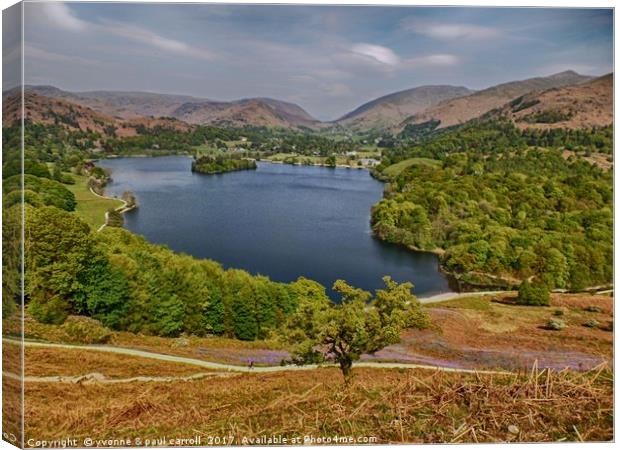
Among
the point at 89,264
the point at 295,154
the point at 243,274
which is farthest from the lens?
the point at 295,154

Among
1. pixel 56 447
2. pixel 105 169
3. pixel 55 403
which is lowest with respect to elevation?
pixel 56 447

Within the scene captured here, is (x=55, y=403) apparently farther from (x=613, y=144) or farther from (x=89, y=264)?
(x=613, y=144)

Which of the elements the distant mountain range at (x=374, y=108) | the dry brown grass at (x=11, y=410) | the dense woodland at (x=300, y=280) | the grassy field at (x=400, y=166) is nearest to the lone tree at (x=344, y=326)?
the dense woodland at (x=300, y=280)

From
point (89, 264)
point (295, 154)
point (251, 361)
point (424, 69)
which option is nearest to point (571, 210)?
point (424, 69)

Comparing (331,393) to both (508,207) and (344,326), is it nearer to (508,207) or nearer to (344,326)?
(344,326)

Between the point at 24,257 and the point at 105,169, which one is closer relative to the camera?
the point at 24,257

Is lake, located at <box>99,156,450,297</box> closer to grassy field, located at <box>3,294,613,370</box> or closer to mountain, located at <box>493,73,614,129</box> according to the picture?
grassy field, located at <box>3,294,613,370</box>

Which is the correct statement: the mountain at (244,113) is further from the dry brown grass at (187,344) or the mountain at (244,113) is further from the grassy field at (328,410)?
the grassy field at (328,410)
